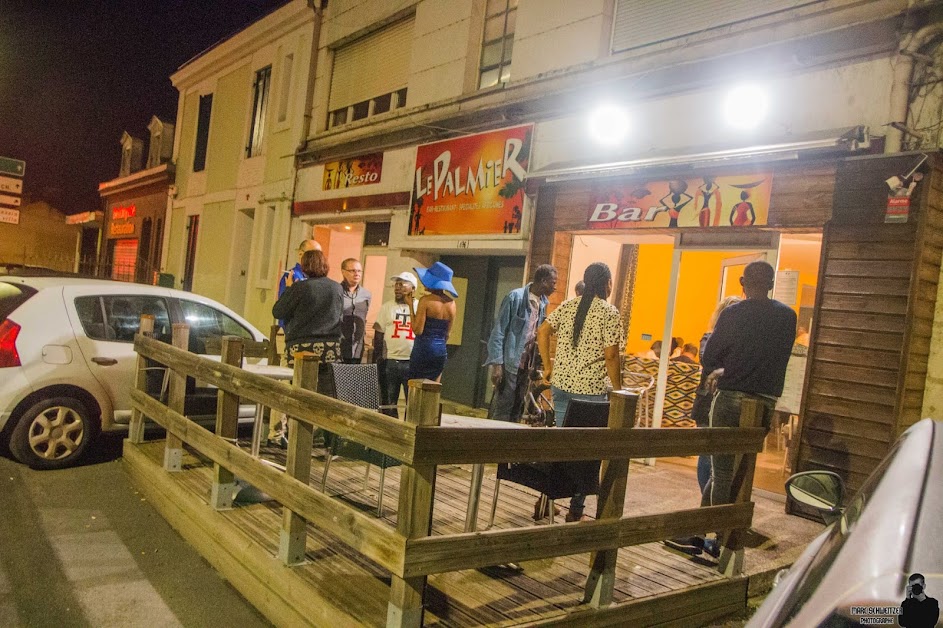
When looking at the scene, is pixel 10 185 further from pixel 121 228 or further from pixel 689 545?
pixel 689 545

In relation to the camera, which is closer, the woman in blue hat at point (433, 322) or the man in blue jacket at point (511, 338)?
the woman in blue hat at point (433, 322)

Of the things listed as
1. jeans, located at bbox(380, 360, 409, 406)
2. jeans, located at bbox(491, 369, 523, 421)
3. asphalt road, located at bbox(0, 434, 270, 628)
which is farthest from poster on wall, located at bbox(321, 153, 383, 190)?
asphalt road, located at bbox(0, 434, 270, 628)

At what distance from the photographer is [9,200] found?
18312 millimetres

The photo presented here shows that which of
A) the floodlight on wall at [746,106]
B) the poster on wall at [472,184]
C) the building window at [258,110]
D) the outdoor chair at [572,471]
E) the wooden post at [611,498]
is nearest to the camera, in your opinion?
the wooden post at [611,498]

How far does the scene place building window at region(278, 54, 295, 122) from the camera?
1462 centimetres

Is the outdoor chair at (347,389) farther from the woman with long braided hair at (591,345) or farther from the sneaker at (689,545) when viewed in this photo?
the sneaker at (689,545)

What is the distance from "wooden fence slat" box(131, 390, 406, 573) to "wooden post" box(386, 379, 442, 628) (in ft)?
0.26

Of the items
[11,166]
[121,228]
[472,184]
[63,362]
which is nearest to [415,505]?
[63,362]

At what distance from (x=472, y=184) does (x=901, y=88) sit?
5404mm

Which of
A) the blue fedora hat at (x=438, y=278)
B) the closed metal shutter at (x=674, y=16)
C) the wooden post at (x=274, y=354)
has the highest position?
the closed metal shutter at (x=674, y=16)

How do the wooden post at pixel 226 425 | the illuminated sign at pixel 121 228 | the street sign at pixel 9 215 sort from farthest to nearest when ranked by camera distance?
the illuminated sign at pixel 121 228, the street sign at pixel 9 215, the wooden post at pixel 226 425

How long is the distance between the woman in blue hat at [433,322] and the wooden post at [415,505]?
353cm

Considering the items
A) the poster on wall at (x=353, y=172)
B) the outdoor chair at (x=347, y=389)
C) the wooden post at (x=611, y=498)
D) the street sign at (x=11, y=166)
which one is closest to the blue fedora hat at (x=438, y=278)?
the outdoor chair at (x=347, y=389)

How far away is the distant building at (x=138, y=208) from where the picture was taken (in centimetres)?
2073
